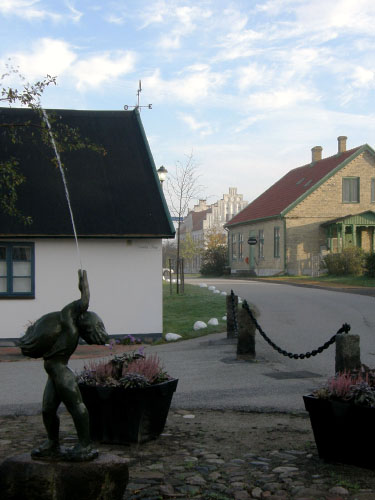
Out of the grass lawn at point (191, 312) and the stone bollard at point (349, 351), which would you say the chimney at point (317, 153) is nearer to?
the grass lawn at point (191, 312)

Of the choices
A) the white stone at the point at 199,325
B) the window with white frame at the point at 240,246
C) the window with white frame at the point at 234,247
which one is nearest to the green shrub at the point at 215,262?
the window with white frame at the point at 234,247

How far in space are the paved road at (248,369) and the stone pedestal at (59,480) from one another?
3.33 meters

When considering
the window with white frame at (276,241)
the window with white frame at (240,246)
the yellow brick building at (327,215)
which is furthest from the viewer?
the window with white frame at (240,246)

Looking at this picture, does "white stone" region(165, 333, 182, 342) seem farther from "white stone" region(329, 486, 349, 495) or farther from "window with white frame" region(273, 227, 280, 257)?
"window with white frame" region(273, 227, 280, 257)

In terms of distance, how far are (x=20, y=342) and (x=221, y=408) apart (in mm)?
3704

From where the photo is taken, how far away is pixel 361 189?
39.9m

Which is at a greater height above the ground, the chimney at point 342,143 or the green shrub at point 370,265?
the chimney at point 342,143

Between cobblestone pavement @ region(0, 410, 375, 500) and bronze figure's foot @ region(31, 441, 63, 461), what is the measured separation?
0.63m

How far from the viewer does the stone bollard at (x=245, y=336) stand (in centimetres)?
1089

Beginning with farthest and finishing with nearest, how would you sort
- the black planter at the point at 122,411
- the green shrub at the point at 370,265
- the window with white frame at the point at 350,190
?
the window with white frame at the point at 350,190
the green shrub at the point at 370,265
the black planter at the point at 122,411

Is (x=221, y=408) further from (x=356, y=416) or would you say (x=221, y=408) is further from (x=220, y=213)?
(x=220, y=213)

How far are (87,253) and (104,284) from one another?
2.78 feet

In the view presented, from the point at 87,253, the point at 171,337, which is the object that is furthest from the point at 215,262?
the point at 87,253

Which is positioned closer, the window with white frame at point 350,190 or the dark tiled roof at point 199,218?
the window with white frame at point 350,190
